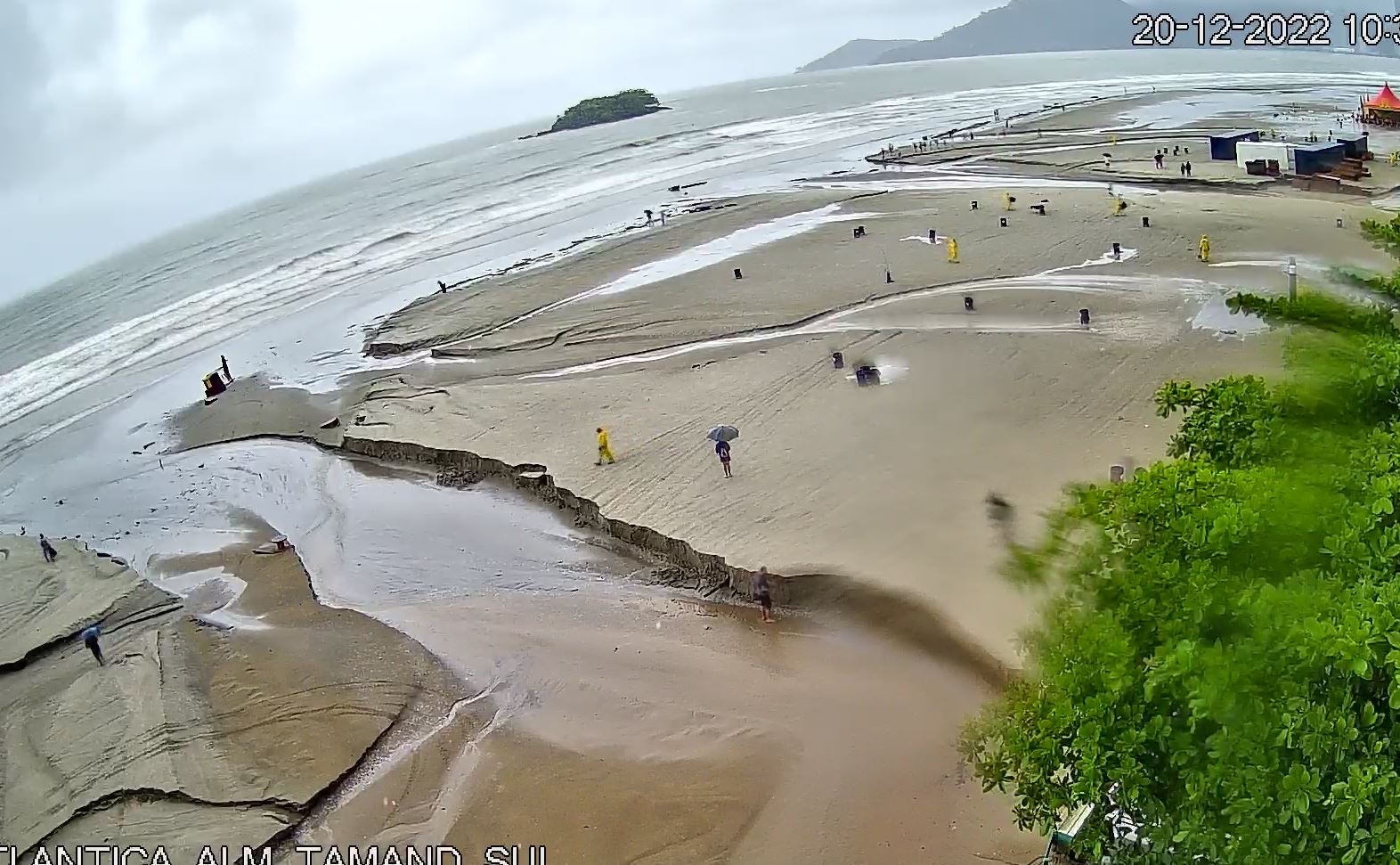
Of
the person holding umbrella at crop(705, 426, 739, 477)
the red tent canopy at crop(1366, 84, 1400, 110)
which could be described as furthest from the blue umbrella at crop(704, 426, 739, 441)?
the red tent canopy at crop(1366, 84, 1400, 110)

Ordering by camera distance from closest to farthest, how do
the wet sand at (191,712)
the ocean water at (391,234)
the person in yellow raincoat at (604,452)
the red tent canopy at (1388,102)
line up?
the wet sand at (191,712), the person in yellow raincoat at (604,452), the ocean water at (391,234), the red tent canopy at (1388,102)

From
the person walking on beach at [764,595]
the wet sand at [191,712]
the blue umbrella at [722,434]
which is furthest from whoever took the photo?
the blue umbrella at [722,434]

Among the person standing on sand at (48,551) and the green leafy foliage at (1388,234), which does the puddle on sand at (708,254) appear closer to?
the person standing on sand at (48,551)

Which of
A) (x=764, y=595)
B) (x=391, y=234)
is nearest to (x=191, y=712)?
(x=764, y=595)

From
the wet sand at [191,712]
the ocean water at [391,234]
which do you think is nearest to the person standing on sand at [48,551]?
the wet sand at [191,712]

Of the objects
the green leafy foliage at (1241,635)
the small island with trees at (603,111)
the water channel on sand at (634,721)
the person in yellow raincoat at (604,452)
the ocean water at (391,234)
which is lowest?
the water channel on sand at (634,721)

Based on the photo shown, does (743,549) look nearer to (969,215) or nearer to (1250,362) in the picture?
(1250,362)

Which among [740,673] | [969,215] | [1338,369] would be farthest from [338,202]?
[1338,369]

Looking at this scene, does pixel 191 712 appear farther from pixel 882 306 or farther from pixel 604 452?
pixel 882 306
